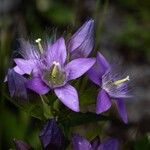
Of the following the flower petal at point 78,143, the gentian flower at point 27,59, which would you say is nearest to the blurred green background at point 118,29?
the gentian flower at point 27,59

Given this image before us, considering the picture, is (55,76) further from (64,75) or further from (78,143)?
(78,143)

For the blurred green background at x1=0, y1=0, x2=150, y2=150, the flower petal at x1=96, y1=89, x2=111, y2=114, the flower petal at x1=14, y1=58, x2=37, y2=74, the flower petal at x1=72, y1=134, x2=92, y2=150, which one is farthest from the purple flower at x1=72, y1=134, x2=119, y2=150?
the blurred green background at x1=0, y1=0, x2=150, y2=150

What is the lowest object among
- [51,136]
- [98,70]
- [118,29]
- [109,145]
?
[118,29]

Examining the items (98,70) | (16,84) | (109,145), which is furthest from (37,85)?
(109,145)

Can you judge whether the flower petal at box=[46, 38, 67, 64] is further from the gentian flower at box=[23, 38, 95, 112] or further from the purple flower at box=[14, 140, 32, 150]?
the purple flower at box=[14, 140, 32, 150]

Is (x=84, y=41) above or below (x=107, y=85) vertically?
above

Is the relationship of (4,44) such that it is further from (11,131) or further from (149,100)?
(149,100)

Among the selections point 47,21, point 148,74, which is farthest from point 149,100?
point 47,21
